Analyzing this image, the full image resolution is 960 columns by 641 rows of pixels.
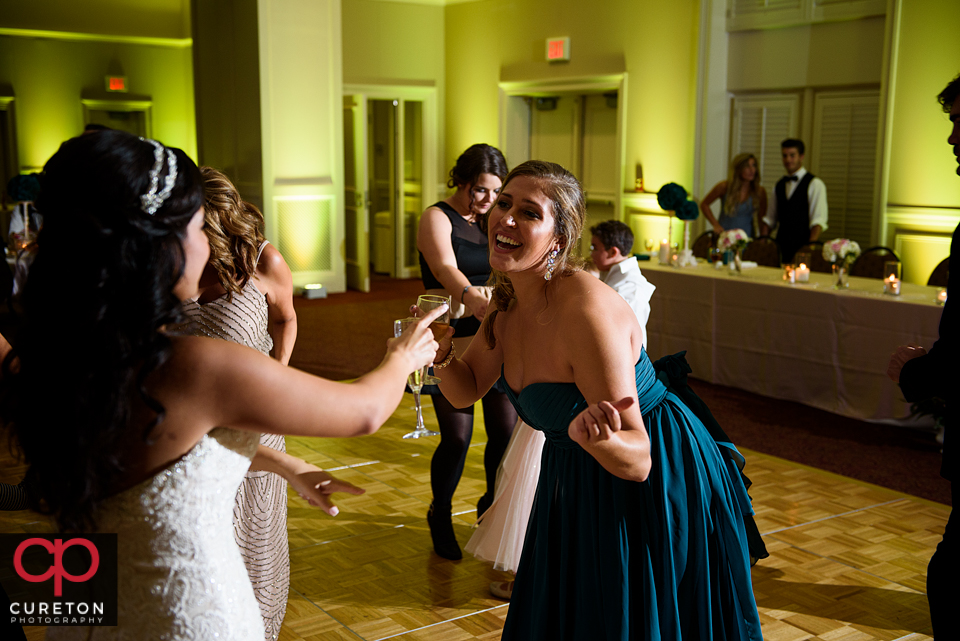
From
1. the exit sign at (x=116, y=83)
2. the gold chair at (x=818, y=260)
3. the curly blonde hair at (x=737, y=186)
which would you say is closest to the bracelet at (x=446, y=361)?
the gold chair at (x=818, y=260)

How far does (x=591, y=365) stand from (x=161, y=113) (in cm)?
1224

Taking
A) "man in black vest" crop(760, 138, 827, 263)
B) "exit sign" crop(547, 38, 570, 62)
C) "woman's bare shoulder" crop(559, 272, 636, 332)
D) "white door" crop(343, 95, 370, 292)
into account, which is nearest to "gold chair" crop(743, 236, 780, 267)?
"man in black vest" crop(760, 138, 827, 263)

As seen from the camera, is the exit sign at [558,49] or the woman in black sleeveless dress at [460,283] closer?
the woman in black sleeveless dress at [460,283]

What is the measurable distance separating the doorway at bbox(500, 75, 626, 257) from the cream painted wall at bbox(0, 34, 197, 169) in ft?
16.2

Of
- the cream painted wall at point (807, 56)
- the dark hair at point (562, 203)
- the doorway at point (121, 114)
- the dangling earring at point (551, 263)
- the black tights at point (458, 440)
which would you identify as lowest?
the black tights at point (458, 440)

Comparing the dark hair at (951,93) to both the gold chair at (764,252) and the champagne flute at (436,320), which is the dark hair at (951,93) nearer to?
the champagne flute at (436,320)

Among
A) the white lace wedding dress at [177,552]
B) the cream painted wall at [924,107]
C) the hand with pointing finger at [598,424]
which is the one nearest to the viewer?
the white lace wedding dress at [177,552]

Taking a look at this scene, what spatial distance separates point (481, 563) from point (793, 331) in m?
3.13

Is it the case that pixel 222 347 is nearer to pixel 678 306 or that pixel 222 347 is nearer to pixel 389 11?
pixel 678 306

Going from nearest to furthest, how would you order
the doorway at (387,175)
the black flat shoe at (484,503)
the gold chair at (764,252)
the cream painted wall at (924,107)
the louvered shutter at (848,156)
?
the black flat shoe at (484,503) < the cream painted wall at (924,107) < the gold chair at (764,252) < the louvered shutter at (848,156) < the doorway at (387,175)

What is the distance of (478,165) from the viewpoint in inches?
133

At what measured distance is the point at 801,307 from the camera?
558cm

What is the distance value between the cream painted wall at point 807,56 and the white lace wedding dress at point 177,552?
7.67 m

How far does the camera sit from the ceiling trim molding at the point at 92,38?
1128cm
